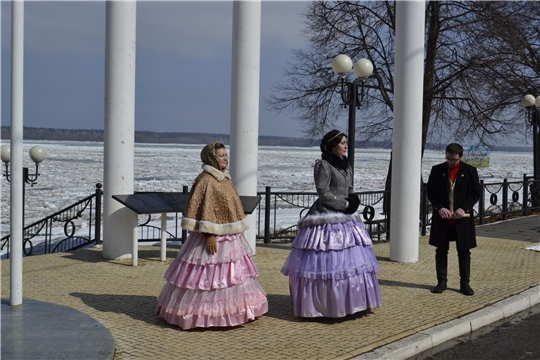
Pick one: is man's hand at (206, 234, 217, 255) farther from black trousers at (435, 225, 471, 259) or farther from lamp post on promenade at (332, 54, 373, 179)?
lamp post on promenade at (332, 54, 373, 179)

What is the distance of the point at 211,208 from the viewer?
6.86 meters

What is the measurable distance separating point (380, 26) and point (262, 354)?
64.6ft

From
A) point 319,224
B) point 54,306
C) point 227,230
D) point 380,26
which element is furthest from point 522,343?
point 380,26

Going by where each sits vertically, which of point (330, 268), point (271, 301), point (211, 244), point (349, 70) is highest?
point (349, 70)

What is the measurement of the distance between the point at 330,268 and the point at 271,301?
138cm

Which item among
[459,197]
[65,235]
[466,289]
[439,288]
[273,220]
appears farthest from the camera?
Result: [273,220]

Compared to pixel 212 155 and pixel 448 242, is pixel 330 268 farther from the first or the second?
pixel 448 242

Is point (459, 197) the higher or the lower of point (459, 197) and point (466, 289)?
the higher

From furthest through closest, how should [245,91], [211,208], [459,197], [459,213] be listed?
[245,91], [459,197], [459,213], [211,208]

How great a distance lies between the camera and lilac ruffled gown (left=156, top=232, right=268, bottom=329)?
6.76 meters

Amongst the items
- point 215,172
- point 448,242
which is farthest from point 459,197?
point 215,172

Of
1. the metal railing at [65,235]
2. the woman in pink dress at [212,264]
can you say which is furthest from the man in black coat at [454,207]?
the metal railing at [65,235]

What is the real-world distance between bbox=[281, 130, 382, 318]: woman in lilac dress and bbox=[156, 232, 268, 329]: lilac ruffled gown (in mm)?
610

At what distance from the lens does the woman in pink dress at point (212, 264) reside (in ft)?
22.2
